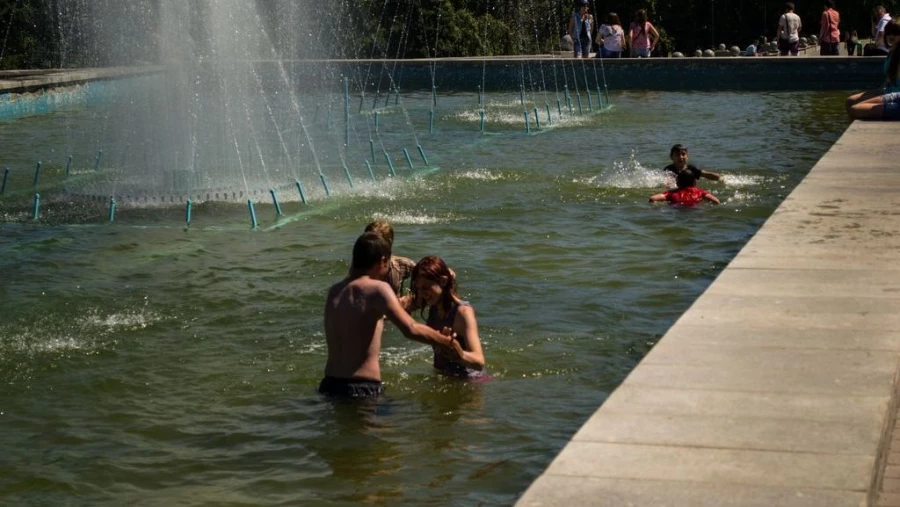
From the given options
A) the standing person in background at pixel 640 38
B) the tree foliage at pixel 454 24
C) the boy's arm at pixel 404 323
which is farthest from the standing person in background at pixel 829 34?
the boy's arm at pixel 404 323

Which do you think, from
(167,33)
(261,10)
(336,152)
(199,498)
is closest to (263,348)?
(199,498)

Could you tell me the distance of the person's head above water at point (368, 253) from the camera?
7773 mm

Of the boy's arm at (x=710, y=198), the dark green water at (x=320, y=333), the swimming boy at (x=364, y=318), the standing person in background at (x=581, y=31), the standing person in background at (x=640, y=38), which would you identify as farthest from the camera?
the standing person in background at (x=640, y=38)

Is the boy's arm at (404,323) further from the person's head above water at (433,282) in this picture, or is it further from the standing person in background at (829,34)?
the standing person in background at (829,34)

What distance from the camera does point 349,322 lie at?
7.84 m

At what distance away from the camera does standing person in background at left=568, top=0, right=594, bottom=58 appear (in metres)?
35.1

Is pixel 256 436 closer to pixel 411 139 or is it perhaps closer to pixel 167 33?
pixel 167 33

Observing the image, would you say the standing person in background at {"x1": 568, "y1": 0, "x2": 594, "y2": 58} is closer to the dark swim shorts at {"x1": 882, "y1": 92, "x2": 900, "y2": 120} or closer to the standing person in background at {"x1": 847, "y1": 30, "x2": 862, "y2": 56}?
the standing person in background at {"x1": 847, "y1": 30, "x2": 862, "y2": 56}

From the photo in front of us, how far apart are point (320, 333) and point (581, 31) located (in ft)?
86.5

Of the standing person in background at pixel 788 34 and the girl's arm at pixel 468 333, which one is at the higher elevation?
the standing person in background at pixel 788 34

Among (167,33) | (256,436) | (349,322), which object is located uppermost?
(167,33)

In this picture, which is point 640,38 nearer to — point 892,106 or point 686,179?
point 892,106

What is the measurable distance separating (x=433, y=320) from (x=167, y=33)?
1061 centimetres

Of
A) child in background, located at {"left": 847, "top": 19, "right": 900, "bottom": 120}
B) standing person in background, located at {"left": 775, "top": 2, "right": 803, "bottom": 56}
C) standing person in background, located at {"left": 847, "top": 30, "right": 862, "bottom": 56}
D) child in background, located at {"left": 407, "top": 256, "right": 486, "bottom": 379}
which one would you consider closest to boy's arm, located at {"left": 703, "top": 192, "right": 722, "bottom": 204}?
child in background, located at {"left": 847, "top": 19, "right": 900, "bottom": 120}
